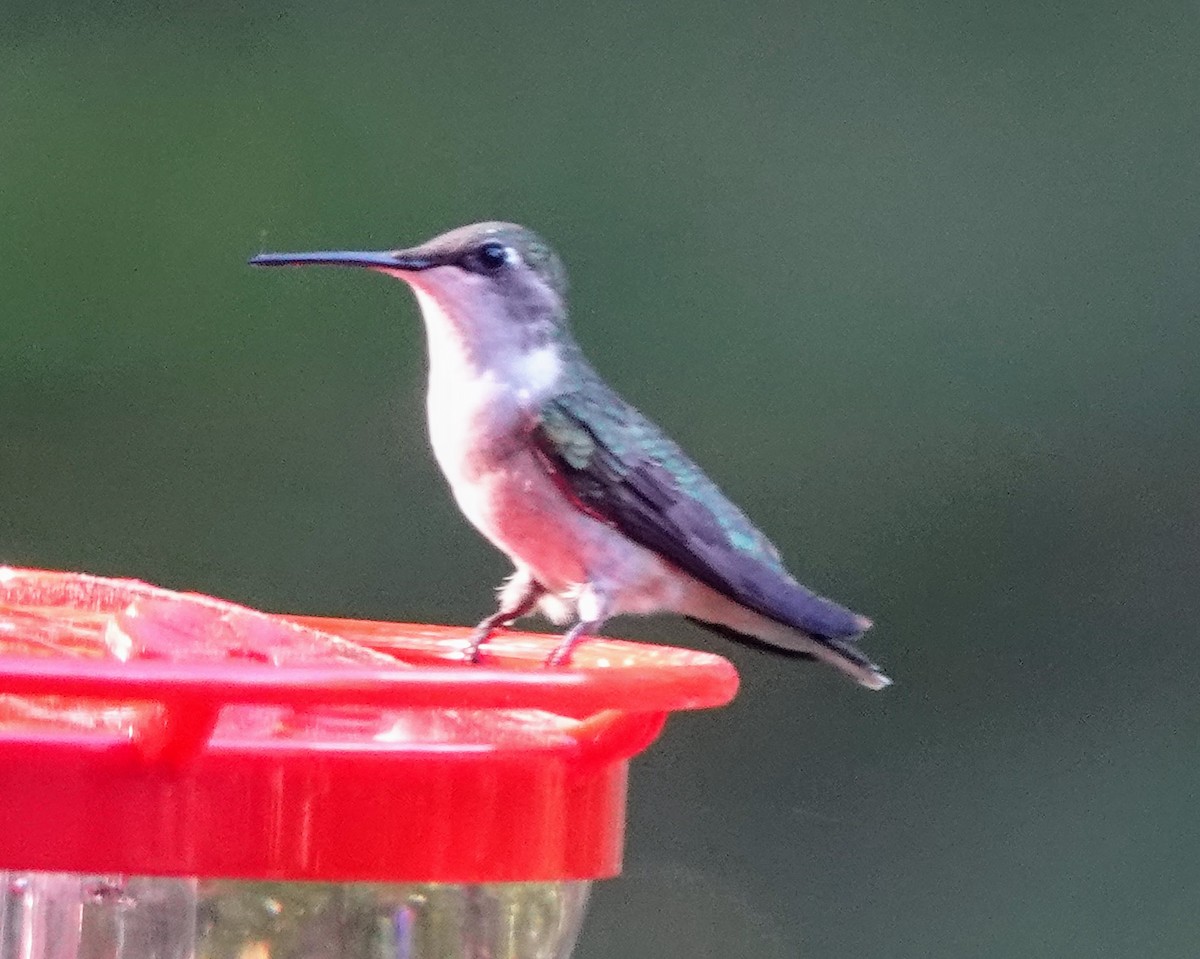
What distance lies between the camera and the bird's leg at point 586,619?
2.31 metres

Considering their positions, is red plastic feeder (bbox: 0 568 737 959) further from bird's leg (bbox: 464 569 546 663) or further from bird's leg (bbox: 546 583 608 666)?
bird's leg (bbox: 464 569 546 663)

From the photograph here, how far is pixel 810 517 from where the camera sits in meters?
6.39

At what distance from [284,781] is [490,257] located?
1.41 metres

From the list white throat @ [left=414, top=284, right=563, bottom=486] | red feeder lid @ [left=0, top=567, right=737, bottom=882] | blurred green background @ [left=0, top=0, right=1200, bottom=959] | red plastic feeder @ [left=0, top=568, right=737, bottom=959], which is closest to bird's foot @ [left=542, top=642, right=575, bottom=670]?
red plastic feeder @ [left=0, top=568, right=737, bottom=959]

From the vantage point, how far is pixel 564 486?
106 inches

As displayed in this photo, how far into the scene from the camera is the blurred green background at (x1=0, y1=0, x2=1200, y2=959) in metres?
5.86

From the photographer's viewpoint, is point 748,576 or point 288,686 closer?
point 288,686

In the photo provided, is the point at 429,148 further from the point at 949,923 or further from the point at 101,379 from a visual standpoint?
the point at 949,923

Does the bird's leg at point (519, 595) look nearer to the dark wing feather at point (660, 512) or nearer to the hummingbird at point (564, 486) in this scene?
the hummingbird at point (564, 486)

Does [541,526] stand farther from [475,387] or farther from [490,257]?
[490,257]

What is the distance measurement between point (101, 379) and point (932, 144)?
263cm

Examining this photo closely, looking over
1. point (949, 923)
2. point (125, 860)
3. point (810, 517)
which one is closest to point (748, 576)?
point (125, 860)

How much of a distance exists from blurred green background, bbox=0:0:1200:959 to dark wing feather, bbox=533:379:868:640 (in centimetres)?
250

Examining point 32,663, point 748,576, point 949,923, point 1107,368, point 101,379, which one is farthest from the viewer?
point 1107,368
